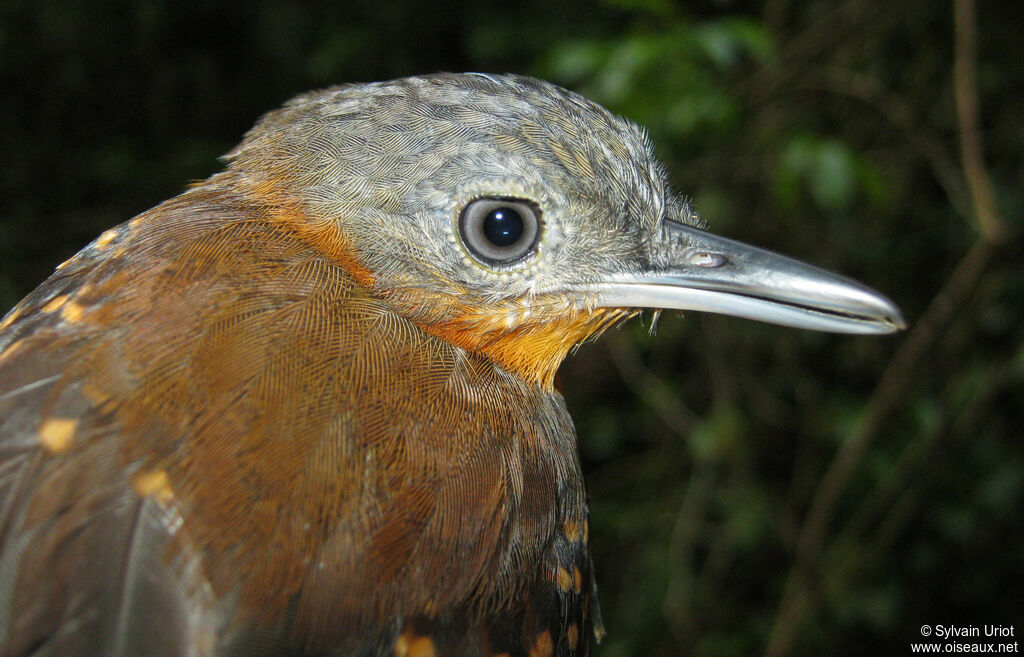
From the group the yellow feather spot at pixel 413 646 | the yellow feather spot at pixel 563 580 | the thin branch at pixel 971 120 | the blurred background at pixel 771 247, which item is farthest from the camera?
the blurred background at pixel 771 247

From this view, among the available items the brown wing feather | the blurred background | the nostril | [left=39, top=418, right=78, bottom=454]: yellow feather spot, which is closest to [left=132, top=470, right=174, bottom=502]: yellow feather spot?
the brown wing feather

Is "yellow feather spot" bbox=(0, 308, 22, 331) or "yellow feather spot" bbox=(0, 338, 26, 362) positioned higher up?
"yellow feather spot" bbox=(0, 338, 26, 362)

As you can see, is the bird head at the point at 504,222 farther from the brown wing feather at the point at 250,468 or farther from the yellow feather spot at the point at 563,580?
the yellow feather spot at the point at 563,580

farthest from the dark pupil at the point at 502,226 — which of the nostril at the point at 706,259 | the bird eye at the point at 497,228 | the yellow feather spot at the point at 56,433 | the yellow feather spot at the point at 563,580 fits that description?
the yellow feather spot at the point at 56,433

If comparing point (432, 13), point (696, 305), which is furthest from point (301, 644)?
point (432, 13)

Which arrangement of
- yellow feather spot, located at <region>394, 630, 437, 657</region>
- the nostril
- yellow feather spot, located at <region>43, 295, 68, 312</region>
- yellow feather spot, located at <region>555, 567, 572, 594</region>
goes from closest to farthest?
yellow feather spot, located at <region>394, 630, 437, 657</region>, yellow feather spot, located at <region>43, 295, 68, 312</region>, yellow feather spot, located at <region>555, 567, 572, 594</region>, the nostril

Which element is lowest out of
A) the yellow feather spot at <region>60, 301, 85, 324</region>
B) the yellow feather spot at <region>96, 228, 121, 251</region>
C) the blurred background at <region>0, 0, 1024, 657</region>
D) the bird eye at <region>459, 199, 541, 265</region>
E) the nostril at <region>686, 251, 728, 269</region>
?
the blurred background at <region>0, 0, 1024, 657</region>

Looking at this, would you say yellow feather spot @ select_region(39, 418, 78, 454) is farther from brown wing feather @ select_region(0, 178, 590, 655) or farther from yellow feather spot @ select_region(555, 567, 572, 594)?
yellow feather spot @ select_region(555, 567, 572, 594)

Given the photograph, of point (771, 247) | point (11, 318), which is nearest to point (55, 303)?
point (11, 318)
